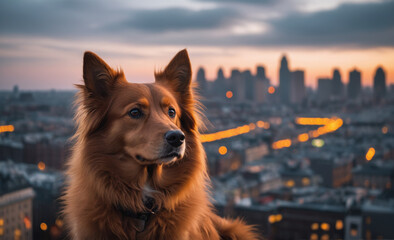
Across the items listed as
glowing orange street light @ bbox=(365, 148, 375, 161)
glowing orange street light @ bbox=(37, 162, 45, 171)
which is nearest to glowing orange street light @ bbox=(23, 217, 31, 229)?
glowing orange street light @ bbox=(37, 162, 45, 171)

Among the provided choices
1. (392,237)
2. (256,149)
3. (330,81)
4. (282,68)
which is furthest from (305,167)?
(282,68)

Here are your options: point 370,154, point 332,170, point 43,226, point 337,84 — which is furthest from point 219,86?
point 43,226

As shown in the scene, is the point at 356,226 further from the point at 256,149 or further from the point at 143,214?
the point at 256,149

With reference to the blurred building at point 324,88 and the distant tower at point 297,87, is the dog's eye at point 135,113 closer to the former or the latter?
the blurred building at point 324,88

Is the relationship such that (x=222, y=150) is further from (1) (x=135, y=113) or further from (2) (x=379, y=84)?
(1) (x=135, y=113)

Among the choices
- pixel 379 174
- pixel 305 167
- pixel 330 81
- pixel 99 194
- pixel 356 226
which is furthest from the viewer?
pixel 330 81

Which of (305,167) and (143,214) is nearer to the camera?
(143,214)

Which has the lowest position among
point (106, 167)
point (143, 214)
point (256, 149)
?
point (256, 149)
